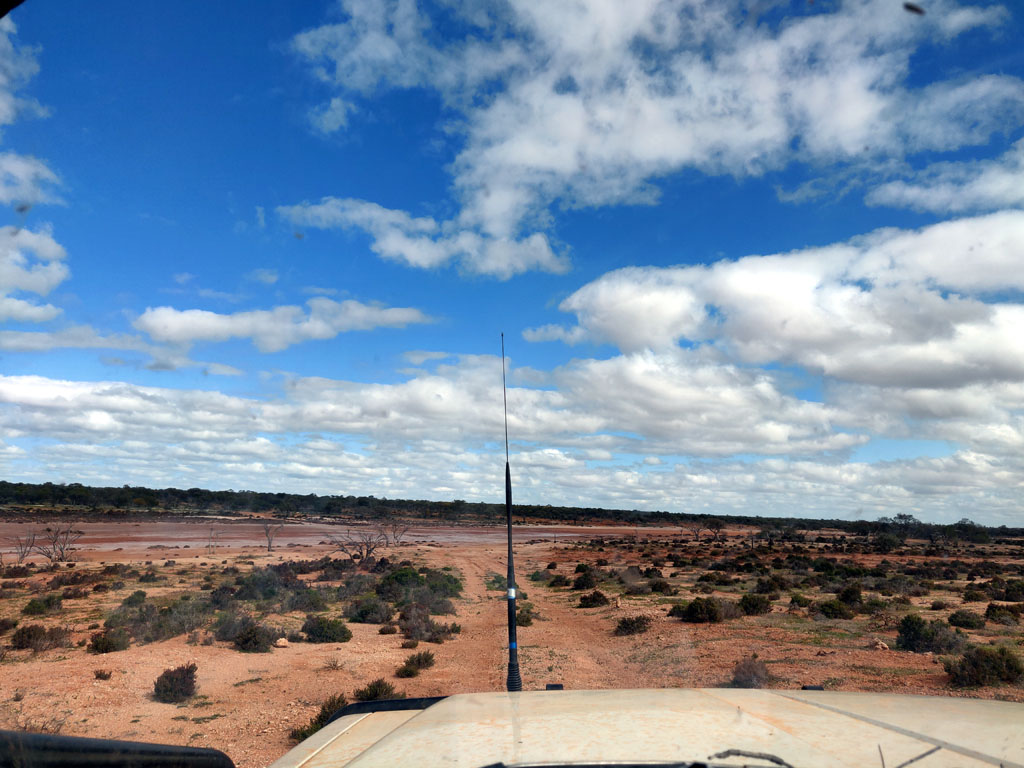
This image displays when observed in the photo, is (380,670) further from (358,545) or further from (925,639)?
(358,545)

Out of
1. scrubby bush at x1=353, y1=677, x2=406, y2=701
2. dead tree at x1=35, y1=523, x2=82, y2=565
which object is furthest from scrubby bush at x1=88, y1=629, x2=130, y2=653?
dead tree at x1=35, y1=523, x2=82, y2=565

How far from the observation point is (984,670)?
42.2 feet

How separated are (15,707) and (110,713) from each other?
1.61 metres

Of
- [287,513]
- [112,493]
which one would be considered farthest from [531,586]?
[112,493]

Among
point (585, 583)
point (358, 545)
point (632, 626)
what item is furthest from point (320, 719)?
point (358, 545)

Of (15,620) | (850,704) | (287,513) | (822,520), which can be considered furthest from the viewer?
(822,520)

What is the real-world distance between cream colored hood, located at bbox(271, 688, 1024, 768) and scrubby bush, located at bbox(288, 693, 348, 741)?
26.9ft

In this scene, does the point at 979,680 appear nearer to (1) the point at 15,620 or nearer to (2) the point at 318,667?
(2) the point at 318,667

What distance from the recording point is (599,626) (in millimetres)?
20906

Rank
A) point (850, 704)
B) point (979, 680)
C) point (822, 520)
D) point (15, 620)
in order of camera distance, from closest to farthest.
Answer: point (850, 704)
point (979, 680)
point (15, 620)
point (822, 520)

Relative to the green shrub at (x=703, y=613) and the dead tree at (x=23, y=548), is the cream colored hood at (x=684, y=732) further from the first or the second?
the dead tree at (x=23, y=548)

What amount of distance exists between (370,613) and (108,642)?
8042 mm

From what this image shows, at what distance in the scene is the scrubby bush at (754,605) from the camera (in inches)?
850

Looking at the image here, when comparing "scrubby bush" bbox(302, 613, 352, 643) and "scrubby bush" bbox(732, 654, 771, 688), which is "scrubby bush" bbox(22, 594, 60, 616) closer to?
"scrubby bush" bbox(302, 613, 352, 643)
